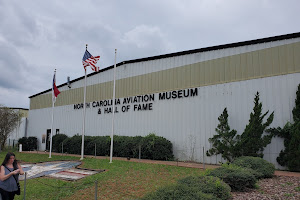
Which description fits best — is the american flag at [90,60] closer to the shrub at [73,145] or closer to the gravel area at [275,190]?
the shrub at [73,145]

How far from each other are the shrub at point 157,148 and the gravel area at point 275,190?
25.3ft

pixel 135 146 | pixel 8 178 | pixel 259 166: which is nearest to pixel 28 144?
pixel 135 146

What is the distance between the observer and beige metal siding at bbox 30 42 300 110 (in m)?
13.4

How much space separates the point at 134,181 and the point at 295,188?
225 inches

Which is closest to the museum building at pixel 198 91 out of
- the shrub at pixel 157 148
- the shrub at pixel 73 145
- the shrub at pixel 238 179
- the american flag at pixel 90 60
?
the shrub at pixel 157 148

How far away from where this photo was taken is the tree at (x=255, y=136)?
41.9 ft

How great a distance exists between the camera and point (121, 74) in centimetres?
2248

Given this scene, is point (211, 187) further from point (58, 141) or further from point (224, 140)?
point (58, 141)

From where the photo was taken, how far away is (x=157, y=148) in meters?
16.7

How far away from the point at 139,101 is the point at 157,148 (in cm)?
484

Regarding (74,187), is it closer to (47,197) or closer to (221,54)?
(47,197)

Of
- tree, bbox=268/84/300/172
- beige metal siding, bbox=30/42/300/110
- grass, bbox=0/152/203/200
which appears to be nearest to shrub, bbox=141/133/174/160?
grass, bbox=0/152/203/200

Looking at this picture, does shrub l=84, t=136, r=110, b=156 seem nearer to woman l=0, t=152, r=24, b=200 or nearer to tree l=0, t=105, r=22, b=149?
tree l=0, t=105, r=22, b=149

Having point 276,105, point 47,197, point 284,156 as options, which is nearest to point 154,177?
point 47,197
